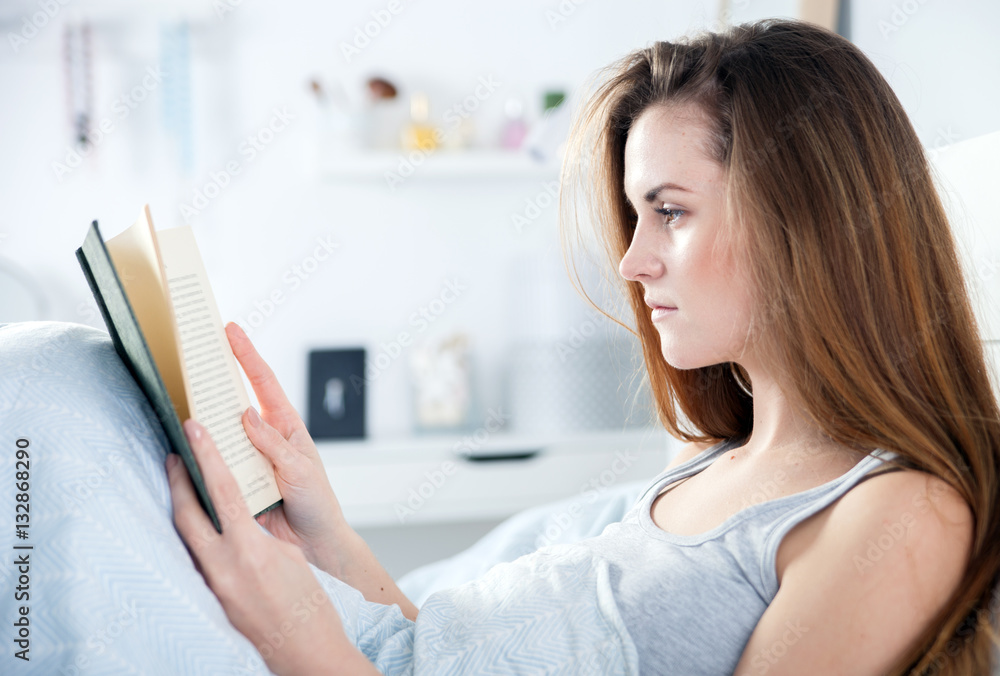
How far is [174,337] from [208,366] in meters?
0.06

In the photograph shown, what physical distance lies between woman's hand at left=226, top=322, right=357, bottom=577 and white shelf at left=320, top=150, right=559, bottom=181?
132 cm

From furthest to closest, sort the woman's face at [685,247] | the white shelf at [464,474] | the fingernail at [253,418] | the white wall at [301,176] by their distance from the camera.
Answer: the white wall at [301,176] < the white shelf at [464,474] < the woman's face at [685,247] < the fingernail at [253,418]

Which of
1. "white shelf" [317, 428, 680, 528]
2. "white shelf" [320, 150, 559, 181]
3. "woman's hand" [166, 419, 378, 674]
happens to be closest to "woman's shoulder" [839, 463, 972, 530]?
"woman's hand" [166, 419, 378, 674]

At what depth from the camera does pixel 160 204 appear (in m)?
1.96

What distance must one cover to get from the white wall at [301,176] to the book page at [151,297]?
1459 mm

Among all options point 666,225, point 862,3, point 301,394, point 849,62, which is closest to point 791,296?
point 666,225

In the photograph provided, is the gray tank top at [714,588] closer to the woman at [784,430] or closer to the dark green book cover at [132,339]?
the woman at [784,430]

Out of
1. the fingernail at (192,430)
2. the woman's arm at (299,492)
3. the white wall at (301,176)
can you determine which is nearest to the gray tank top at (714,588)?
the woman's arm at (299,492)

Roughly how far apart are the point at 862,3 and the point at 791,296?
0.96 metres

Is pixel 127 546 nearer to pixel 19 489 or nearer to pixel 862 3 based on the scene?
pixel 19 489

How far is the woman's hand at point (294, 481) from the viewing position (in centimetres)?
68

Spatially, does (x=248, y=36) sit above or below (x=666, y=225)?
above

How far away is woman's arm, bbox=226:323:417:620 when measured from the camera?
2.20ft

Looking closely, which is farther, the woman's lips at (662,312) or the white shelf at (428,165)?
the white shelf at (428,165)
